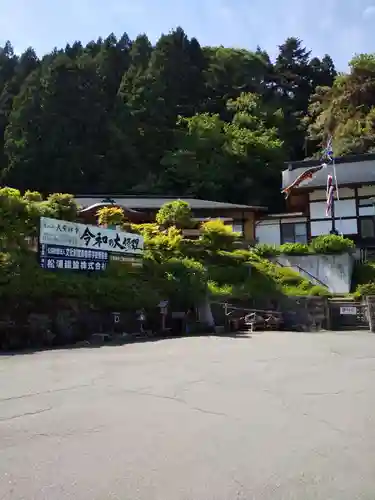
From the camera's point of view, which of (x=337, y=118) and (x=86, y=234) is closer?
(x=86, y=234)

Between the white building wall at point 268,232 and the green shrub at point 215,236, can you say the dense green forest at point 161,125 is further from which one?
the green shrub at point 215,236

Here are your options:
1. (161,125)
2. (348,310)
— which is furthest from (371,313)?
(161,125)

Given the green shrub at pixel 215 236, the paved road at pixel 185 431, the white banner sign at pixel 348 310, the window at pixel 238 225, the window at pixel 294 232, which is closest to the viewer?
the paved road at pixel 185 431

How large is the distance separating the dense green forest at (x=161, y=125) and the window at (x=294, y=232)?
8.97m

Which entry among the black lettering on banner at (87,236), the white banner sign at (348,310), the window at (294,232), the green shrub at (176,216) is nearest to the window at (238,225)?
the window at (294,232)

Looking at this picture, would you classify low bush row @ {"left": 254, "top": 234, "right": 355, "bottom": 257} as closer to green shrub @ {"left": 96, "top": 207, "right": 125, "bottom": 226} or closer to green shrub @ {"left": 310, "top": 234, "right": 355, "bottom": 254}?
green shrub @ {"left": 310, "top": 234, "right": 355, "bottom": 254}

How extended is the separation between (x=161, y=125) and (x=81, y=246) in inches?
1322

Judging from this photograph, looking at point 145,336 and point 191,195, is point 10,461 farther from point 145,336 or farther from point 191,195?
point 191,195

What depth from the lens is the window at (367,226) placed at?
87.7 ft

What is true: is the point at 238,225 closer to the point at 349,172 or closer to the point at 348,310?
the point at 349,172

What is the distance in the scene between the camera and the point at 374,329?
18.3 metres

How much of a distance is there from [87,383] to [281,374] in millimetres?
3053

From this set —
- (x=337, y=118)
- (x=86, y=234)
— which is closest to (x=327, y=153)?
(x=337, y=118)

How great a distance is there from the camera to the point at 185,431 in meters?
4.81
